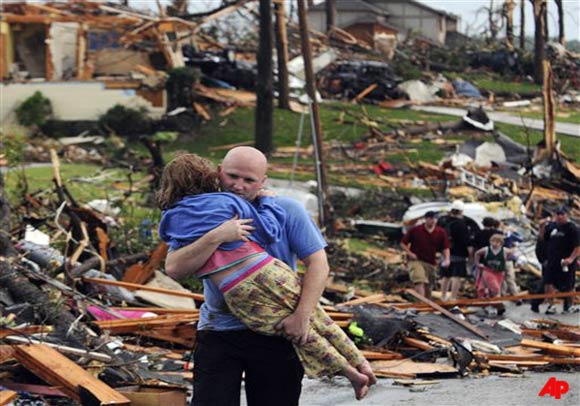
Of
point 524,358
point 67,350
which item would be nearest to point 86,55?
point 524,358

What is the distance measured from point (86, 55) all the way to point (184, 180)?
1416 inches

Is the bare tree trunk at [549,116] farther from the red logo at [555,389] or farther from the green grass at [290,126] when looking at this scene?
the red logo at [555,389]

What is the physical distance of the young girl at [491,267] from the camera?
16.2 metres

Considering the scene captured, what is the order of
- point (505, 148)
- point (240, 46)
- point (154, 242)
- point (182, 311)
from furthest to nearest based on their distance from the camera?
point (240, 46) < point (505, 148) < point (154, 242) < point (182, 311)

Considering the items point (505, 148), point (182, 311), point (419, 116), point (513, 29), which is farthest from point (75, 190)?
point (513, 29)

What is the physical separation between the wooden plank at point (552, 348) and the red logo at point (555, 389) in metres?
1.49

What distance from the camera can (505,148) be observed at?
26.7 m

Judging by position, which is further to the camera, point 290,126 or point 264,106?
point 290,126

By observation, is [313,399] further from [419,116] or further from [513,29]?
[513,29]

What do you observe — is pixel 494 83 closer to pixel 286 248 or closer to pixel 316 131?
pixel 316 131

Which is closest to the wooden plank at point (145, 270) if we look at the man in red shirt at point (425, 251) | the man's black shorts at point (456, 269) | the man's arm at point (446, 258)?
the man in red shirt at point (425, 251)

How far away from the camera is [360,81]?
144 feet

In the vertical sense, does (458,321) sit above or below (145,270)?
below

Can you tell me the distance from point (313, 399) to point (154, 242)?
7.18 metres
